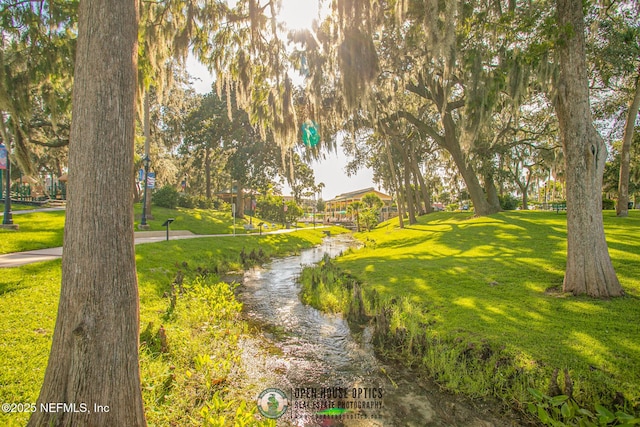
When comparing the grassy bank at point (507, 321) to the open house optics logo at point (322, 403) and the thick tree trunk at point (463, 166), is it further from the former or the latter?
the thick tree trunk at point (463, 166)

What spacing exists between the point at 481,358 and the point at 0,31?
397 inches

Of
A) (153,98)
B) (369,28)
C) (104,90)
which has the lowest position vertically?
(104,90)

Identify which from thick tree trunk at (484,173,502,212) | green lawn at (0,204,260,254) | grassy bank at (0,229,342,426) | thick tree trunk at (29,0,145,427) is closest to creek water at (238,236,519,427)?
grassy bank at (0,229,342,426)

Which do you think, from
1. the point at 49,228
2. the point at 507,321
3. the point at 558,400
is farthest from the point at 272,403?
the point at 49,228

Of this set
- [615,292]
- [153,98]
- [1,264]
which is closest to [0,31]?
[1,264]

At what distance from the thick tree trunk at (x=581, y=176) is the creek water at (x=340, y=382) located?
394 cm

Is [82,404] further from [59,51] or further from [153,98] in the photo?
[153,98]

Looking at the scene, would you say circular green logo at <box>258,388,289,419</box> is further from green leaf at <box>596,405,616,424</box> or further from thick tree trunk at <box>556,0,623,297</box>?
thick tree trunk at <box>556,0,623,297</box>

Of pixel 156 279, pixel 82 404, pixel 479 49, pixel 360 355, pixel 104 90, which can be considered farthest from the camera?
pixel 479 49

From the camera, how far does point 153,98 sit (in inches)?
1025

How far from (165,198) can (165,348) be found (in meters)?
25.3

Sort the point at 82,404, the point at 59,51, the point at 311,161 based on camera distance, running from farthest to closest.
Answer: the point at 311,161 < the point at 59,51 < the point at 82,404

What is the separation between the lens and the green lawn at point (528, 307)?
143 inches

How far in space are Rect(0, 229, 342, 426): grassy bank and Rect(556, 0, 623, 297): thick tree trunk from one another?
636 cm
